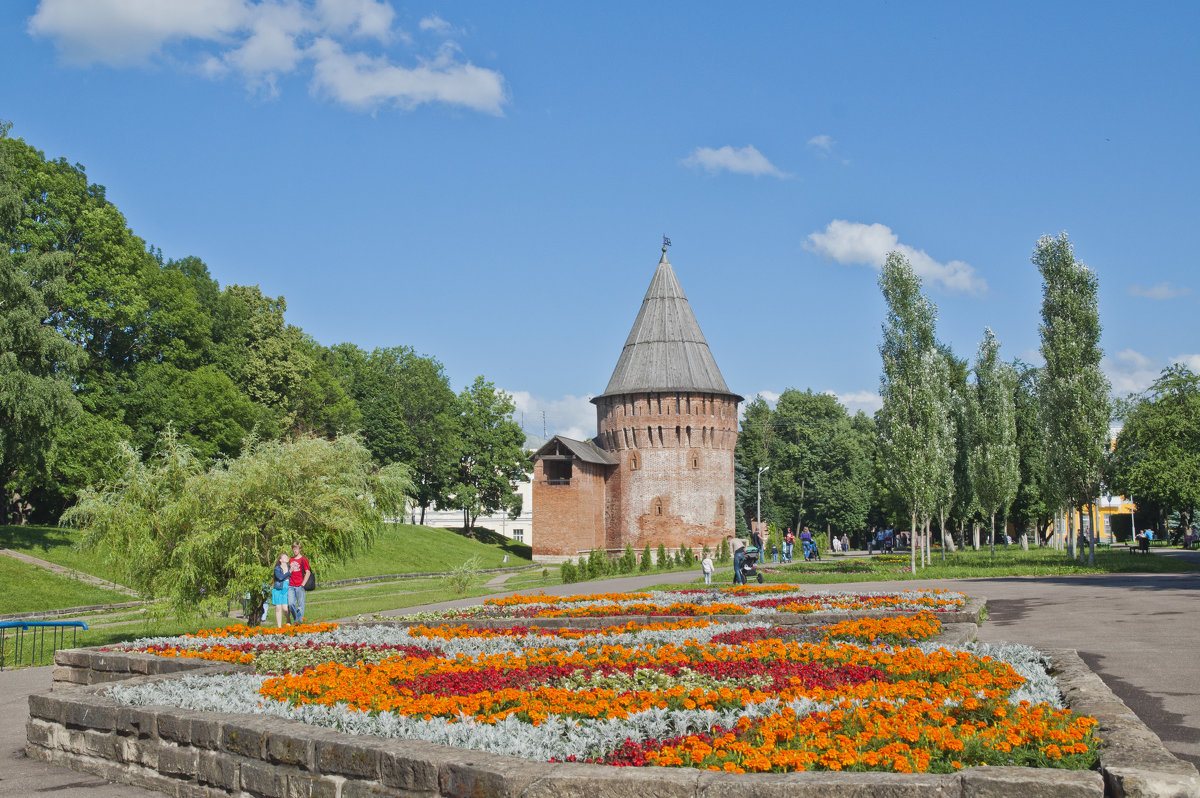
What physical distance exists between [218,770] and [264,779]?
1.99ft

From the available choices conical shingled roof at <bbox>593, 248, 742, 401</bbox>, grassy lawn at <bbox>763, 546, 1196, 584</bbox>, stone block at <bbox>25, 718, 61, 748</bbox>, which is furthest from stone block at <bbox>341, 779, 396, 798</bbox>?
conical shingled roof at <bbox>593, 248, 742, 401</bbox>

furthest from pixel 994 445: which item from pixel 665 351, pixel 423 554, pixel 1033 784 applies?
pixel 1033 784

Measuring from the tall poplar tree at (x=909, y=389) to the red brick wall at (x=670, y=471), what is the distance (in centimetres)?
2128

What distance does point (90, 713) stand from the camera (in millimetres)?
7473

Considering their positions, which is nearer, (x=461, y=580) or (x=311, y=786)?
(x=311, y=786)

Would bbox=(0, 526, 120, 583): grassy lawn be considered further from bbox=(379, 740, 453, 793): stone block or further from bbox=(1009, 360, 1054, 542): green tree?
bbox=(1009, 360, 1054, 542): green tree

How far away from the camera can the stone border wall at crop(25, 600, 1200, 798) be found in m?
4.33

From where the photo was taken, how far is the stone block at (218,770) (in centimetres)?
621

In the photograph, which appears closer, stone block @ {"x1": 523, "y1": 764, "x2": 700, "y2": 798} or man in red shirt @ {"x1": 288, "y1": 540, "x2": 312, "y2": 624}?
stone block @ {"x1": 523, "y1": 764, "x2": 700, "y2": 798}

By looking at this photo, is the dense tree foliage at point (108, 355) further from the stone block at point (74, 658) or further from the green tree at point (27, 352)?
the stone block at point (74, 658)

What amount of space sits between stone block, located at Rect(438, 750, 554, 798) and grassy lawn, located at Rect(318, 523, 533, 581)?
1275 inches

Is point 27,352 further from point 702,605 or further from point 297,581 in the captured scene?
point 702,605

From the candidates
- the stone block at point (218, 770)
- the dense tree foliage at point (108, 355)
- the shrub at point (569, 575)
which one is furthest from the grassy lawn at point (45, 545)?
the stone block at point (218, 770)

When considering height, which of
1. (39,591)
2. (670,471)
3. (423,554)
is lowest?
(423,554)
